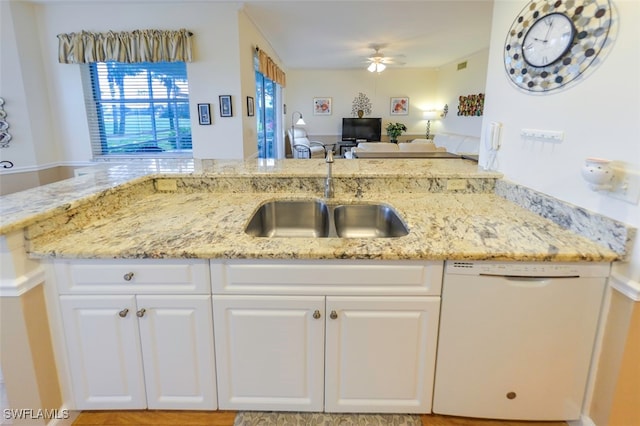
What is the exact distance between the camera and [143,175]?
1.85 metres

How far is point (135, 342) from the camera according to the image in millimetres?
1263

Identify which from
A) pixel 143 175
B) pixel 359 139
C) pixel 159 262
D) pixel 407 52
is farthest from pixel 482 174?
pixel 359 139

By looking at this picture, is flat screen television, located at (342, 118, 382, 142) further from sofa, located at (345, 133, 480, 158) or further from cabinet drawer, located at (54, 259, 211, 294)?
cabinet drawer, located at (54, 259, 211, 294)

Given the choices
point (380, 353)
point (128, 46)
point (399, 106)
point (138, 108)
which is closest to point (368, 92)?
point (399, 106)

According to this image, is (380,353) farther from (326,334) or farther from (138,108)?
(138,108)

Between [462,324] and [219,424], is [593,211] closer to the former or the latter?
[462,324]

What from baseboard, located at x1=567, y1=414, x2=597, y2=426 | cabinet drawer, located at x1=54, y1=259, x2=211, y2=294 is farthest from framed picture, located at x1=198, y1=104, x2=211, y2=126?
baseboard, located at x1=567, y1=414, x2=597, y2=426

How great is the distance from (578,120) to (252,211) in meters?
1.42

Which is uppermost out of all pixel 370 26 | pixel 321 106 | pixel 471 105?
pixel 370 26

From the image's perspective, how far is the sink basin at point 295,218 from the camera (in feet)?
6.01

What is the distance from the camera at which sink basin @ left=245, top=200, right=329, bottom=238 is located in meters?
1.83

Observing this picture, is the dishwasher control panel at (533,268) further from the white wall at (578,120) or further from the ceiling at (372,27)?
the ceiling at (372,27)

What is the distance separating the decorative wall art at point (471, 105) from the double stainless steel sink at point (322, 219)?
5.40 meters

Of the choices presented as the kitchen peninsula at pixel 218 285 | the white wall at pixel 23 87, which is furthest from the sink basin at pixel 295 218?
the white wall at pixel 23 87
